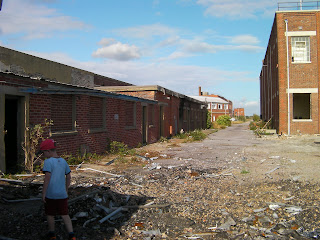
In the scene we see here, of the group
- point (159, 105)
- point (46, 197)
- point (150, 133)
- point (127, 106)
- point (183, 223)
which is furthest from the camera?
point (159, 105)

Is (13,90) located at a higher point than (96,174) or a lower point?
higher

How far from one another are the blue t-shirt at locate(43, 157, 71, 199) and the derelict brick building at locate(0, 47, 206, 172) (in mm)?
4257

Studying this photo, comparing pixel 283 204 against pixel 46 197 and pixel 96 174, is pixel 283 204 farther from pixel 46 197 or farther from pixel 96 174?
pixel 96 174

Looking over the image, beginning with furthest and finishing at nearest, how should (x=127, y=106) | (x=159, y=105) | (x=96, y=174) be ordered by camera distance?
(x=159, y=105) < (x=127, y=106) < (x=96, y=174)

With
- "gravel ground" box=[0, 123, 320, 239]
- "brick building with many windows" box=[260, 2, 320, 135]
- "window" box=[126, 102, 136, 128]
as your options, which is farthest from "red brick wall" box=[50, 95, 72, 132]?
"brick building with many windows" box=[260, 2, 320, 135]

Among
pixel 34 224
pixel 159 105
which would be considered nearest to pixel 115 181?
pixel 34 224

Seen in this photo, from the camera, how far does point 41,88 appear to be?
8492 millimetres

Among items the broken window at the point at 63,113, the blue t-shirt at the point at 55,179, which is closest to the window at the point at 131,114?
the broken window at the point at 63,113

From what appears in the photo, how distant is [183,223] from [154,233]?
0.60 metres

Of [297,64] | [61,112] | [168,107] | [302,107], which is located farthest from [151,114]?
[302,107]

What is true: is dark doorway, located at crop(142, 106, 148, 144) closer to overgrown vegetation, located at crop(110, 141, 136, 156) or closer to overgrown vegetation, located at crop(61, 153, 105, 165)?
overgrown vegetation, located at crop(110, 141, 136, 156)

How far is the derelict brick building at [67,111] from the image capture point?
26.9ft

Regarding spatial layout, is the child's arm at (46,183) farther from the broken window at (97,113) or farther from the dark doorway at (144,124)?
the dark doorway at (144,124)

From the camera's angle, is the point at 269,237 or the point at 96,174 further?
the point at 96,174
